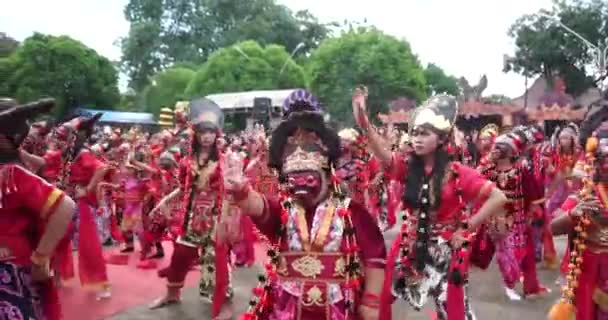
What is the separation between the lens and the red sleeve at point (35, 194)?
11.6 feet

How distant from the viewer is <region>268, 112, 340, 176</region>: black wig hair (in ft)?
12.8

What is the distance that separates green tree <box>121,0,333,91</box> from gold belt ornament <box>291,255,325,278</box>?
5708cm

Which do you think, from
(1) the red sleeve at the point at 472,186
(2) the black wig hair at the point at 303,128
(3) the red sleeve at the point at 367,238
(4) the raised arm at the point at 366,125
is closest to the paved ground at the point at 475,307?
(4) the raised arm at the point at 366,125

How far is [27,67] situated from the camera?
37094 millimetres

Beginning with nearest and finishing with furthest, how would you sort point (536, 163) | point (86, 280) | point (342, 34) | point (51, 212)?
1. point (51, 212)
2. point (86, 280)
3. point (536, 163)
4. point (342, 34)

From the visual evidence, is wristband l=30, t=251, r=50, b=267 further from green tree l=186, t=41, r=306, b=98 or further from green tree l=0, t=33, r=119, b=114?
green tree l=186, t=41, r=306, b=98

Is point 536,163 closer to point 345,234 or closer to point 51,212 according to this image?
point 345,234

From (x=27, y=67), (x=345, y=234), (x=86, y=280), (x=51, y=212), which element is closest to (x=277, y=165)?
(x=345, y=234)

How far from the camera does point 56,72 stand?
37438mm

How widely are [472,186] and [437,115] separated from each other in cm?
54

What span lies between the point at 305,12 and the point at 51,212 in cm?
6132

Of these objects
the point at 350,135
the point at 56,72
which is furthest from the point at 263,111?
the point at 56,72

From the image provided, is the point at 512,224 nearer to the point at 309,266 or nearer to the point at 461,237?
the point at 461,237

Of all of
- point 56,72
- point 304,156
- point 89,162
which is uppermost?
point 56,72
